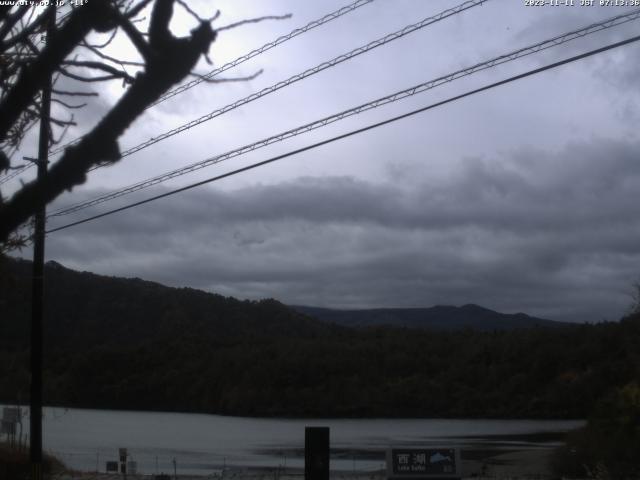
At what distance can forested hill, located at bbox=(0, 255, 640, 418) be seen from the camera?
71.8 meters

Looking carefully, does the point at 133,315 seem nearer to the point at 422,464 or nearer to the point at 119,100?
the point at 422,464

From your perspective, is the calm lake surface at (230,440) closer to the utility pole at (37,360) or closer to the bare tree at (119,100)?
the utility pole at (37,360)

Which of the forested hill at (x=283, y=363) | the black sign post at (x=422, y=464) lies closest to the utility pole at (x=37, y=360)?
the black sign post at (x=422, y=464)

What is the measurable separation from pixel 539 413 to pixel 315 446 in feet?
189

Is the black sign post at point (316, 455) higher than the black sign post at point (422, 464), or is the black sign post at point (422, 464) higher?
the black sign post at point (316, 455)

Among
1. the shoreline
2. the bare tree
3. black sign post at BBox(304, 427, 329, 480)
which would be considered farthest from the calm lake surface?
the bare tree

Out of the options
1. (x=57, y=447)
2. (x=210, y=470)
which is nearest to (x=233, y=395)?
(x=57, y=447)

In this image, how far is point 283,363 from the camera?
83.2 meters

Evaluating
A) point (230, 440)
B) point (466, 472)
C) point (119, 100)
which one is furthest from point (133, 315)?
point (119, 100)

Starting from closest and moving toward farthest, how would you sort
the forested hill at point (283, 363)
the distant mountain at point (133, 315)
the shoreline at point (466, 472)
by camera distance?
the shoreline at point (466, 472) → the forested hill at point (283, 363) → the distant mountain at point (133, 315)

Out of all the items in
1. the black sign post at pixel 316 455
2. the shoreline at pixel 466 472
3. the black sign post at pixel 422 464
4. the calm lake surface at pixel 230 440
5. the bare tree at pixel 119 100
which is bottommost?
the calm lake surface at pixel 230 440

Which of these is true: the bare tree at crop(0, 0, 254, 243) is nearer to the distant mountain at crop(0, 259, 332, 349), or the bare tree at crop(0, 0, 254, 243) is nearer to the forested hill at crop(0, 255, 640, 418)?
the forested hill at crop(0, 255, 640, 418)

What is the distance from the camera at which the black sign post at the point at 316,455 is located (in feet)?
45.9

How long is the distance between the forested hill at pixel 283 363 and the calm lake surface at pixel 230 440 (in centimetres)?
600
